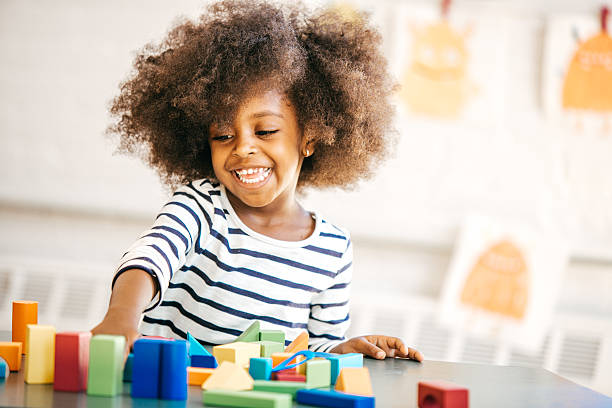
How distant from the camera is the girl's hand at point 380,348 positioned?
990mm

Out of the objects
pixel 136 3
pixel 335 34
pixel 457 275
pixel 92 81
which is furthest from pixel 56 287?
pixel 335 34

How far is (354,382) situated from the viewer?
0.66 meters

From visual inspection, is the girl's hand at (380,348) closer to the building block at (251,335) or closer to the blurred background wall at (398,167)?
the building block at (251,335)

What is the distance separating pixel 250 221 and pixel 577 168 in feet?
5.41

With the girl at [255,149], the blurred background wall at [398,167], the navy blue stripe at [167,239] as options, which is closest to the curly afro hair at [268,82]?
the girl at [255,149]

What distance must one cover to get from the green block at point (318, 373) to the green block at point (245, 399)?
7cm

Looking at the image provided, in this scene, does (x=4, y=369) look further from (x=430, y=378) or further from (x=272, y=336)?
(x=430, y=378)

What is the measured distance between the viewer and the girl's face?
3.72 ft

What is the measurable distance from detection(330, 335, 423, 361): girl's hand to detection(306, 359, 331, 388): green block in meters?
0.28

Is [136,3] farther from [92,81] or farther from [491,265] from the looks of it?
[491,265]

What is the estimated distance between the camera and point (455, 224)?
245 cm

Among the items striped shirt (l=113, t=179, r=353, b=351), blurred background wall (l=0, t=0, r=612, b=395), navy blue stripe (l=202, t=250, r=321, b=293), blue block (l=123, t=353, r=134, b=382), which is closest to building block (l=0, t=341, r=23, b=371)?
blue block (l=123, t=353, r=134, b=382)

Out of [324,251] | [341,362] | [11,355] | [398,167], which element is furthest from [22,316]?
[398,167]

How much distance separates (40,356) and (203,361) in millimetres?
168
